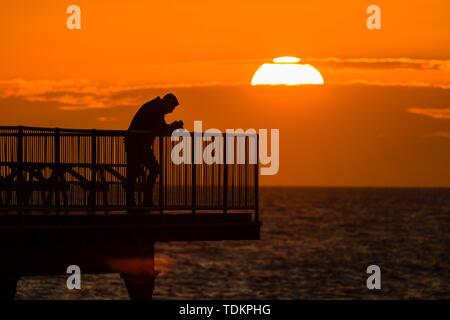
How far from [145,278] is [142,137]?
11.6 feet

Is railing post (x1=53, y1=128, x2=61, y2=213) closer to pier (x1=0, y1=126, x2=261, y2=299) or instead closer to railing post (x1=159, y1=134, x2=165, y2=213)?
pier (x1=0, y1=126, x2=261, y2=299)

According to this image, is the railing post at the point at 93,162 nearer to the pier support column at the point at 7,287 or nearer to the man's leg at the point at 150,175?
the man's leg at the point at 150,175

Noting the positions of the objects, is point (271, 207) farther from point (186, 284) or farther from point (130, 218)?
point (130, 218)

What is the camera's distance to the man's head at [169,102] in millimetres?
24234

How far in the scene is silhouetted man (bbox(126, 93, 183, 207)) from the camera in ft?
78.3

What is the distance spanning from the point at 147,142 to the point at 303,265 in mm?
77479

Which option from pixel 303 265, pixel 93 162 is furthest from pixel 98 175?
pixel 303 265

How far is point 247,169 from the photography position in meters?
24.8

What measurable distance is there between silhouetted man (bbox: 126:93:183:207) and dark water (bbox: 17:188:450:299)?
5166 cm

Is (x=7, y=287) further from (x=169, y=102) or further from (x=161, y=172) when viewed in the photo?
(x=169, y=102)

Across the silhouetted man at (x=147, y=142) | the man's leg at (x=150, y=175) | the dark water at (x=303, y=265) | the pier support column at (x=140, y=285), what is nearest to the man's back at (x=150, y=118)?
the silhouetted man at (x=147, y=142)

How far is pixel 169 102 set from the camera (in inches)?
958

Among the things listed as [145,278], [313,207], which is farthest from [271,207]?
[145,278]
